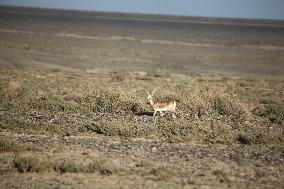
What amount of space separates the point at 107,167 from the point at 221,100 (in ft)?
26.2

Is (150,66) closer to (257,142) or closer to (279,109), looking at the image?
(279,109)

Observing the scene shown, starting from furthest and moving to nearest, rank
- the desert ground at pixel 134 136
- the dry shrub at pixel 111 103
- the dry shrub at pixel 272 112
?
the dry shrub at pixel 111 103, the dry shrub at pixel 272 112, the desert ground at pixel 134 136

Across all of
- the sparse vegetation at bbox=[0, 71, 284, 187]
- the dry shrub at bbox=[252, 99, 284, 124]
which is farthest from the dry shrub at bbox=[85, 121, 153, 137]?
the dry shrub at bbox=[252, 99, 284, 124]

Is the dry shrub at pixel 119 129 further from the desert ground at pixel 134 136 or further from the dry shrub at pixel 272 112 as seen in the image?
the dry shrub at pixel 272 112

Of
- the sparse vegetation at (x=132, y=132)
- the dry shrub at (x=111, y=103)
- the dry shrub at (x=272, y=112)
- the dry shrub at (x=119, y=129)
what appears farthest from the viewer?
the dry shrub at (x=111, y=103)

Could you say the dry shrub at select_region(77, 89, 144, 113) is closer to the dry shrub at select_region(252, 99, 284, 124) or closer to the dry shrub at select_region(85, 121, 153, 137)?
the dry shrub at select_region(85, 121, 153, 137)

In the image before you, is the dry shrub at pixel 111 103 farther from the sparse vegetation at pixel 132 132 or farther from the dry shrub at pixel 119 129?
the dry shrub at pixel 119 129

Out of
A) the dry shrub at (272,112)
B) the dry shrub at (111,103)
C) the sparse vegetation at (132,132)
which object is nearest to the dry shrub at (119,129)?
the sparse vegetation at (132,132)

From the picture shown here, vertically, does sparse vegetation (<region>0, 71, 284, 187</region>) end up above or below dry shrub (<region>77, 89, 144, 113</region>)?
below

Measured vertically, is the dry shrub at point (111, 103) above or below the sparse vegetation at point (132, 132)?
above

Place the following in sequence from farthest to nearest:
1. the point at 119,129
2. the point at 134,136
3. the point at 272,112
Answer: the point at 272,112, the point at 119,129, the point at 134,136

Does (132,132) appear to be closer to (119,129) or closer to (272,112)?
(119,129)

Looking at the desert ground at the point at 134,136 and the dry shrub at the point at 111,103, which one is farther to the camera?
the dry shrub at the point at 111,103

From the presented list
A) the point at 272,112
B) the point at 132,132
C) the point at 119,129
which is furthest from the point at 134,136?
the point at 272,112
